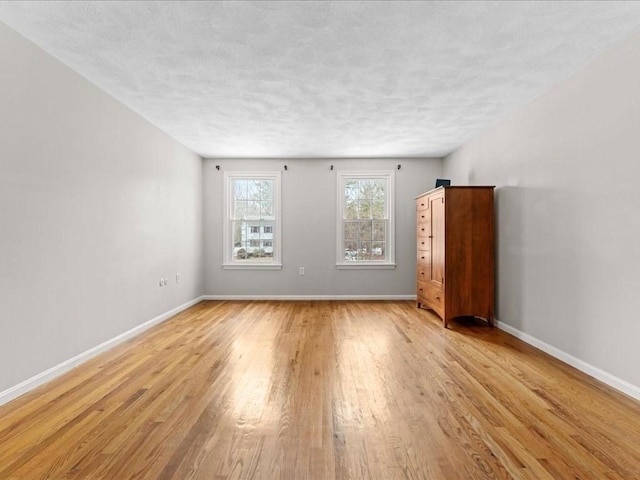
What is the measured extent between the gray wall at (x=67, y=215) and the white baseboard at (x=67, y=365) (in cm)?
4

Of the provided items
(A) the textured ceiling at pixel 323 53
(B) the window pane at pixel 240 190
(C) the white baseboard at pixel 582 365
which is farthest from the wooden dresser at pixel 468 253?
(B) the window pane at pixel 240 190

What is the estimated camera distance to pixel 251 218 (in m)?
6.51

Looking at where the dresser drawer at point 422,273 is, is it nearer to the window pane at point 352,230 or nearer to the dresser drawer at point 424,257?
the dresser drawer at point 424,257

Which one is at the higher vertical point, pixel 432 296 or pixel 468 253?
pixel 468 253

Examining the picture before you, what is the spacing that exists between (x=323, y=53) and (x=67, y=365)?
3.20m

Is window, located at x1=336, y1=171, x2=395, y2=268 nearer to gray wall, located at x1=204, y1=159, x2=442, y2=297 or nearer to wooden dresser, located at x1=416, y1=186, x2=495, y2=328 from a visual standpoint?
gray wall, located at x1=204, y1=159, x2=442, y2=297

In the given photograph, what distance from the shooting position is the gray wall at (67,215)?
2.53 m

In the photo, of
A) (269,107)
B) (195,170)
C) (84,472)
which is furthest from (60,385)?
(195,170)

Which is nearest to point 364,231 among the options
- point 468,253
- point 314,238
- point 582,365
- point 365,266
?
point 365,266

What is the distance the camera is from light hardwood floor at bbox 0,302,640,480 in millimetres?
1716

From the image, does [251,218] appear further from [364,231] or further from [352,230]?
[364,231]

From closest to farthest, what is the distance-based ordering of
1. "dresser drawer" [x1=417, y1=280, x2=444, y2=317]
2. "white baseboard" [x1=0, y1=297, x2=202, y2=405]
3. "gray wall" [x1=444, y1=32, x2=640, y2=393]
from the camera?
"white baseboard" [x1=0, y1=297, x2=202, y2=405]
"gray wall" [x1=444, y1=32, x2=640, y2=393]
"dresser drawer" [x1=417, y1=280, x2=444, y2=317]

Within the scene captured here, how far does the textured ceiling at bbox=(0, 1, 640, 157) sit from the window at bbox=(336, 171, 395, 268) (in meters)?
2.05

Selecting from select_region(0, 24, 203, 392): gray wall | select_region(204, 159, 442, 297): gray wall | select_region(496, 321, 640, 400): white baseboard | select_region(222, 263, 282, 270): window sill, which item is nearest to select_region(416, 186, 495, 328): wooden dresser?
select_region(496, 321, 640, 400): white baseboard
